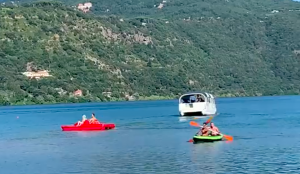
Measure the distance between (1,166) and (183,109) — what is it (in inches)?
2199

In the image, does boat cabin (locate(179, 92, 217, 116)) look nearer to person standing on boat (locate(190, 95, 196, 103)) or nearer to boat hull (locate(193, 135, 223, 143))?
person standing on boat (locate(190, 95, 196, 103))

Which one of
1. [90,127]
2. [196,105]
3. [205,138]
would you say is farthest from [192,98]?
[205,138]

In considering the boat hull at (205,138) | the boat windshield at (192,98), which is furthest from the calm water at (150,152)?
the boat windshield at (192,98)

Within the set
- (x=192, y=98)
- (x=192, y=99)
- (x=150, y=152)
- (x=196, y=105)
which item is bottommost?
(x=150, y=152)

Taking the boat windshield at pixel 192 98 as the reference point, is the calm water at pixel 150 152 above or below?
below

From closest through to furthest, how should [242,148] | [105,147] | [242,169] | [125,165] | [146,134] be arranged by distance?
[242,169] < [125,165] < [242,148] < [105,147] < [146,134]

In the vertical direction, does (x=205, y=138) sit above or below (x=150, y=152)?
above

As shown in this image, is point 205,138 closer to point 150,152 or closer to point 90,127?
point 150,152

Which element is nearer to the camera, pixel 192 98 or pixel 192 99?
pixel 192 99

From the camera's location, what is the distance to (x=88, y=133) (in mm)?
81188

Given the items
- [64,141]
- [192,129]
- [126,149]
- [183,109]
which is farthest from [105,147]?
[183,109]

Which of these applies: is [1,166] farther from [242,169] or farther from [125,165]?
[242,169]

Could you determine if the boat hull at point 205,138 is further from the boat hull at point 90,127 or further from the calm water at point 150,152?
the boat hull at point 90,127

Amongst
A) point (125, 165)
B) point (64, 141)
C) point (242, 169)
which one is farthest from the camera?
point (64, 141)
